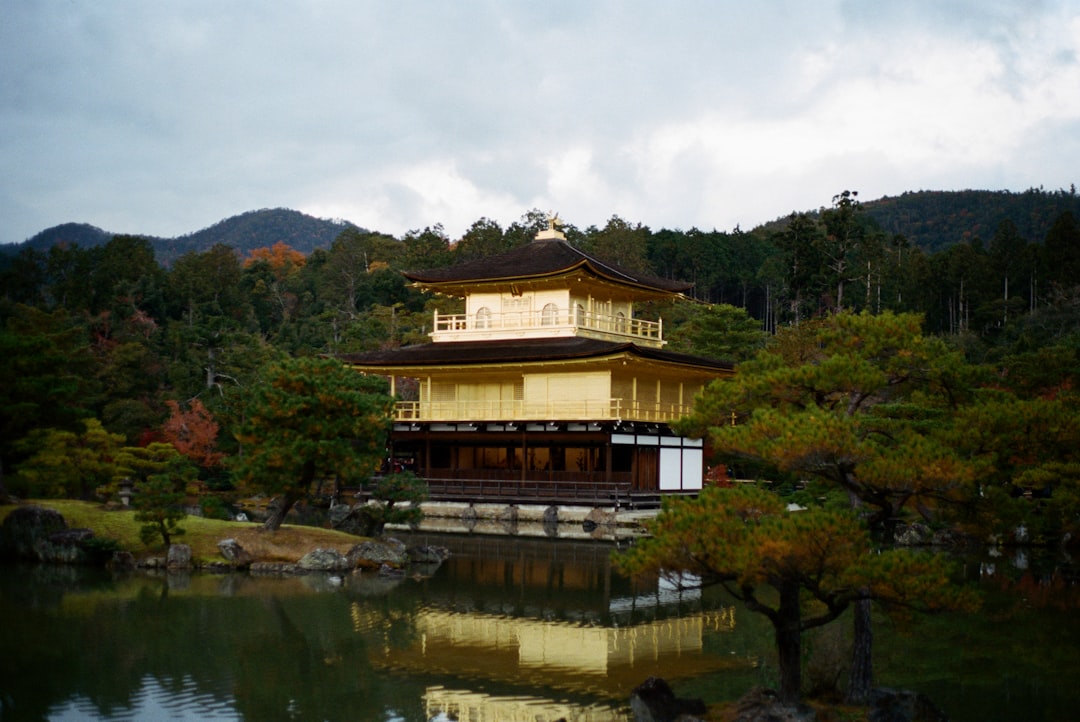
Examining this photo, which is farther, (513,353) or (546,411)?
(513,353)

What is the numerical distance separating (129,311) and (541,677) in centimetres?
4922

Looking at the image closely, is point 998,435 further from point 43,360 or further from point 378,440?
point 43,360

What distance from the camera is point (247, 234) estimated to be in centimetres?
17238

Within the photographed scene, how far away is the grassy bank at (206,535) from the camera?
2317 cm

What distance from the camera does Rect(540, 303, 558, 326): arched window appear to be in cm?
3984

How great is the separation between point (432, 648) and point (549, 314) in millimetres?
25373

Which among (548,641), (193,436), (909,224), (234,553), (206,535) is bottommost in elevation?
(548,641)

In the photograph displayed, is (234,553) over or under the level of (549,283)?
under

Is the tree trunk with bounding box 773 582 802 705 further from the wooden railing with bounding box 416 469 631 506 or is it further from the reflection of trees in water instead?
the wooden railing with bounding box 416 469 631 506

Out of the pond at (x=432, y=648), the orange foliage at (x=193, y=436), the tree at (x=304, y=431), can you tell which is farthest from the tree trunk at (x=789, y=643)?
the orange foliage at (x=193, y=436)

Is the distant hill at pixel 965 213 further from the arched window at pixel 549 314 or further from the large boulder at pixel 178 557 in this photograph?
the large boulder at pixel 178 557

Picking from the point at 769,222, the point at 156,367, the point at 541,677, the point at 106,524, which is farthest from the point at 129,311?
the point at 769,222

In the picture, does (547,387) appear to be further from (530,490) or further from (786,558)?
(786,558)

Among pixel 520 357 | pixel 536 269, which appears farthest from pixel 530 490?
pixel 536 269
